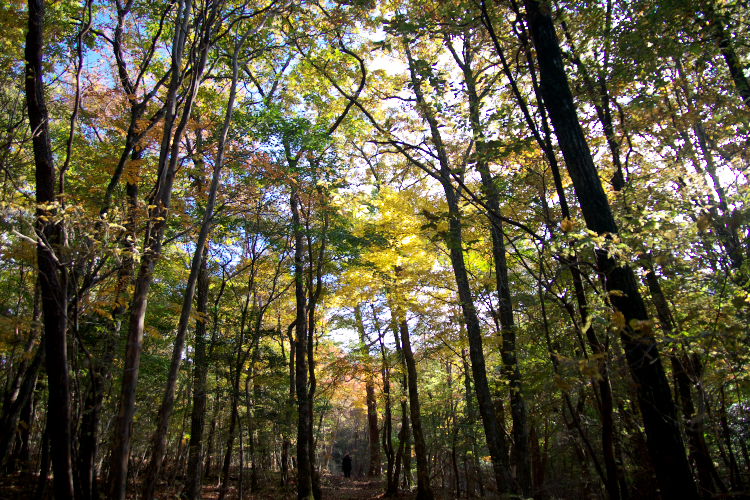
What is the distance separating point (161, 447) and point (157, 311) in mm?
8174

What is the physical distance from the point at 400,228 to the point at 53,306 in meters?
8.12

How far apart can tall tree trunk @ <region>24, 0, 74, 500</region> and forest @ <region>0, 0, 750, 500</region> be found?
0.03m

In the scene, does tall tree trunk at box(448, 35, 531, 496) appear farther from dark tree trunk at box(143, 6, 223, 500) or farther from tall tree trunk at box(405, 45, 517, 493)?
dark tree trunk at box(143, 6, 223, 500)

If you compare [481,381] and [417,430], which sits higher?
[481,381]

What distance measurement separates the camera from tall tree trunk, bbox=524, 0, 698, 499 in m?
2.22

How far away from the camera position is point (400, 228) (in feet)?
36.2

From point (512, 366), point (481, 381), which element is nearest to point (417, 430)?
point (481, 381)

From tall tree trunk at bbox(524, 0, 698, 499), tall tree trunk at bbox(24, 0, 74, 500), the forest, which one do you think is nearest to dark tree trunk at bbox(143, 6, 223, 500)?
the forest

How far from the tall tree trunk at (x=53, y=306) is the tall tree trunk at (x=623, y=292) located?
4.39 meters

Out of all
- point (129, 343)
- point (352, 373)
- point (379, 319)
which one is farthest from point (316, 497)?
point (129, 343)

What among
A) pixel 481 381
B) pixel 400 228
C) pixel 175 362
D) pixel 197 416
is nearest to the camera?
pixel 175 362

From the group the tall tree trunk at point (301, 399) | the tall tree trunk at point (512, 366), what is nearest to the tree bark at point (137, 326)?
the tall tree trunk at point (512, 366)

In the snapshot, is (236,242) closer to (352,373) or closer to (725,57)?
(352,373)

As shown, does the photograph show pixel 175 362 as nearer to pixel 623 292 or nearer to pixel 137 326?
pixel 137 326
